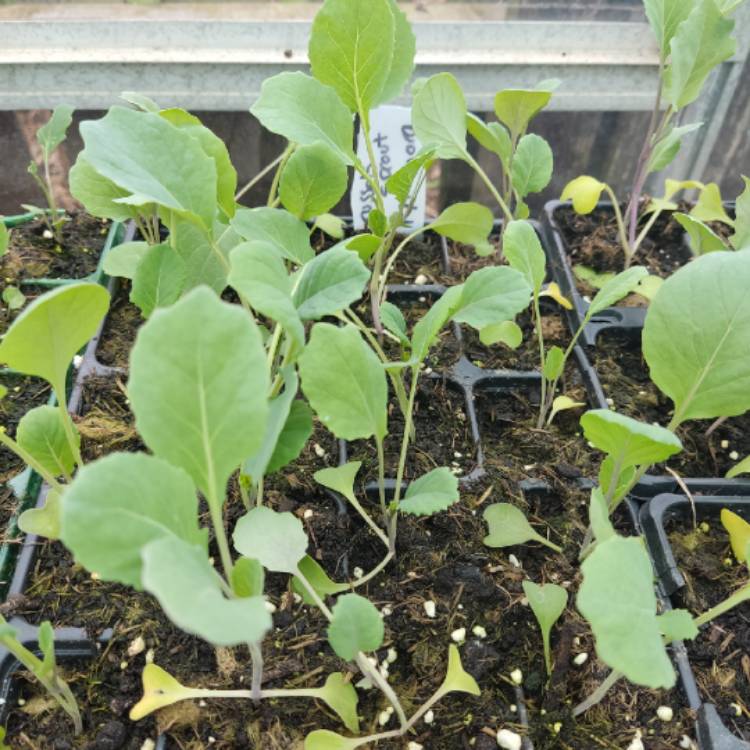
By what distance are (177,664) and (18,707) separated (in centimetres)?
14

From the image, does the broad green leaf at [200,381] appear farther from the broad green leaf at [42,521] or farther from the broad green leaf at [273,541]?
the broad green leaf at [42,521]

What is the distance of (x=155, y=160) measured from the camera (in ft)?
1.99

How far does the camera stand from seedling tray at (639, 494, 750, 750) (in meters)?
0.64

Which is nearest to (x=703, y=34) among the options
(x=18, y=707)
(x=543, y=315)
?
(x=543, y=315)

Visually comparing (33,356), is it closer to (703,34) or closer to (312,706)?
(312,706)

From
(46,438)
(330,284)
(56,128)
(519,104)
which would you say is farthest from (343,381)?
(56,128)

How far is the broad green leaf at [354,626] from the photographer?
52 centimetres

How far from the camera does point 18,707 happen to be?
64 centimetres

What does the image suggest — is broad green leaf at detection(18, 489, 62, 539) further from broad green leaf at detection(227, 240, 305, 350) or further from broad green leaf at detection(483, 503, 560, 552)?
broad green leaf at detection(483, 503, 560, 552)

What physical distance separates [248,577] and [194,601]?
150 mm

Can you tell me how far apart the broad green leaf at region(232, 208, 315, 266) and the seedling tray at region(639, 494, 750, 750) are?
1.55ft

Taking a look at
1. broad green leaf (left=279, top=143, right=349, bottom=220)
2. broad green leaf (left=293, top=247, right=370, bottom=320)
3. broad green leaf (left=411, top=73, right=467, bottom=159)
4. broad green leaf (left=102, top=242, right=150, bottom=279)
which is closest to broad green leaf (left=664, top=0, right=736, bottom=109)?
broad green leaf (left=411, top=73, right=467, bottom=159)

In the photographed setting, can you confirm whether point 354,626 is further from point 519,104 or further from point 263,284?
point 519,104

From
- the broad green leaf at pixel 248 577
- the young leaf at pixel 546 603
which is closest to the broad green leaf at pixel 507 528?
the young leaf at pixel 546 603
